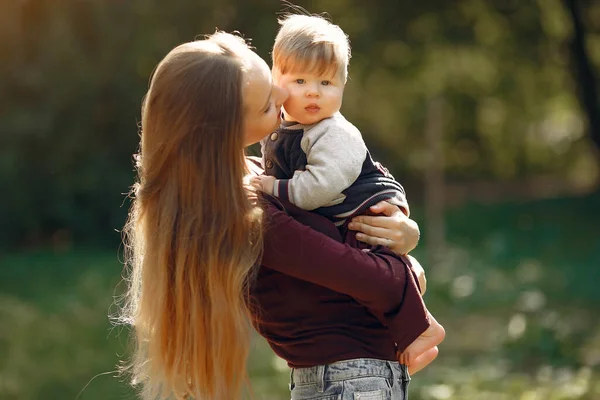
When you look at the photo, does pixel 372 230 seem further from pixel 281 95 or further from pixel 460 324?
pixel 460 324

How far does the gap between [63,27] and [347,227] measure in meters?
11.3

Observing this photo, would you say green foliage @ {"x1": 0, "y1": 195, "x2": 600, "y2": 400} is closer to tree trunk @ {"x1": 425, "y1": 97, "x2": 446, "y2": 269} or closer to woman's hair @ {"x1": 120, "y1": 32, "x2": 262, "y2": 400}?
tree trunk @ {"x1": 425, "y1": 97, "x2": 446, "y2": 269}

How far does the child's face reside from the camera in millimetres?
2424

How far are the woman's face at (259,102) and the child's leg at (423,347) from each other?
61cm

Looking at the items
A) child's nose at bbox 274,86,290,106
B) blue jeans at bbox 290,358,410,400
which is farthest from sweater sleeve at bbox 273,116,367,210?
blue jeans at bbox 290,358,410,400

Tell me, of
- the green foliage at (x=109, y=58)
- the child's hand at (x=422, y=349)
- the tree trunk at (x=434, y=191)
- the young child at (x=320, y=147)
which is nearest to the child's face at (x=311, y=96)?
the young child at (x=320, y=147)

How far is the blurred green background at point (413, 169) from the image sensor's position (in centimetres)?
694

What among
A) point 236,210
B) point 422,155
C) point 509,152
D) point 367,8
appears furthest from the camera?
point 509,152

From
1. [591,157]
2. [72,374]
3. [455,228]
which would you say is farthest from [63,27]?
[591,157]

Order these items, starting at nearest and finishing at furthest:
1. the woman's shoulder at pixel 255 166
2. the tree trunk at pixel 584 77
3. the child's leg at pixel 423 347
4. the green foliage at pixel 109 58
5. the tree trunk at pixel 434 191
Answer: the child's leg at pixel 423 347
the woman's shoulder at pixel 255 166
the tree trunk at pixel 434 191
the green foliage at pixel 109 58
the tree trunk at pixel 584 77

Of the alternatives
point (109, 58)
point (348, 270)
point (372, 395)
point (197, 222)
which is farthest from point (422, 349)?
point (109, 58)

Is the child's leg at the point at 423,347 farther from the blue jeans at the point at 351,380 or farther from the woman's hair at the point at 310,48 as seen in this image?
the woman's hair at the point at 310,48

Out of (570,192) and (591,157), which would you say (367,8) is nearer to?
(570,192)

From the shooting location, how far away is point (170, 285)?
7.77ft
